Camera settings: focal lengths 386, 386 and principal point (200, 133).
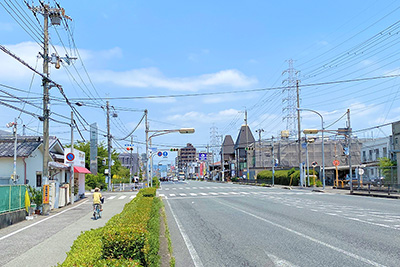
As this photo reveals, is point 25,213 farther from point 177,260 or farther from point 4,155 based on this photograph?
point 177,260

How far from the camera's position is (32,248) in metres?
11.6

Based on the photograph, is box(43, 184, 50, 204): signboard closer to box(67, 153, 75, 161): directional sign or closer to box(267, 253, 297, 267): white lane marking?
box(67, 153, 75, 161): directional sign

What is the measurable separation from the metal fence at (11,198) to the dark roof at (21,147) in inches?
265

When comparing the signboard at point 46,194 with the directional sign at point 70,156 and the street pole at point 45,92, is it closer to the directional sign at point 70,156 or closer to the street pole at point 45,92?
the street pole at point 45,92

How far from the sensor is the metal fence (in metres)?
17.1

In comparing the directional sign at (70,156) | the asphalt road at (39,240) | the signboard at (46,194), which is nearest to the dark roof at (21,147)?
the directional sign at (70,156)

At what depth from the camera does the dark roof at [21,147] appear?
25984 mm

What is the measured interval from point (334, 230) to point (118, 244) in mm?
9204

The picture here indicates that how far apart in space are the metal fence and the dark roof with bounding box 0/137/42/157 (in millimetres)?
6743

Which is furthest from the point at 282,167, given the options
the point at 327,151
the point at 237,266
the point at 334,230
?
the point at 237,266

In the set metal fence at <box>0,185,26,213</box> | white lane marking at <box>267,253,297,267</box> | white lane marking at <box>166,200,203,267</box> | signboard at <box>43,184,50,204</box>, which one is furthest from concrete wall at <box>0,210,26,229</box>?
white lane marking at <box>267,253,297,267</box>

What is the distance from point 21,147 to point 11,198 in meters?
9.74

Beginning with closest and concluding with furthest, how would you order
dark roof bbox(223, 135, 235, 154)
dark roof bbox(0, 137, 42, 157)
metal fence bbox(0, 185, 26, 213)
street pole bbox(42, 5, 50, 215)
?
metal fence bbox(0, 185, 26, 213), street pole bbox(42, 5, 50, 215), dark roof bbox(0, 137, 42, 157), dark roof bbox(223, 135, 235, 154)

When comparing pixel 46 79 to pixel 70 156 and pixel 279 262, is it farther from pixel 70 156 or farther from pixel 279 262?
pixel 279 262
